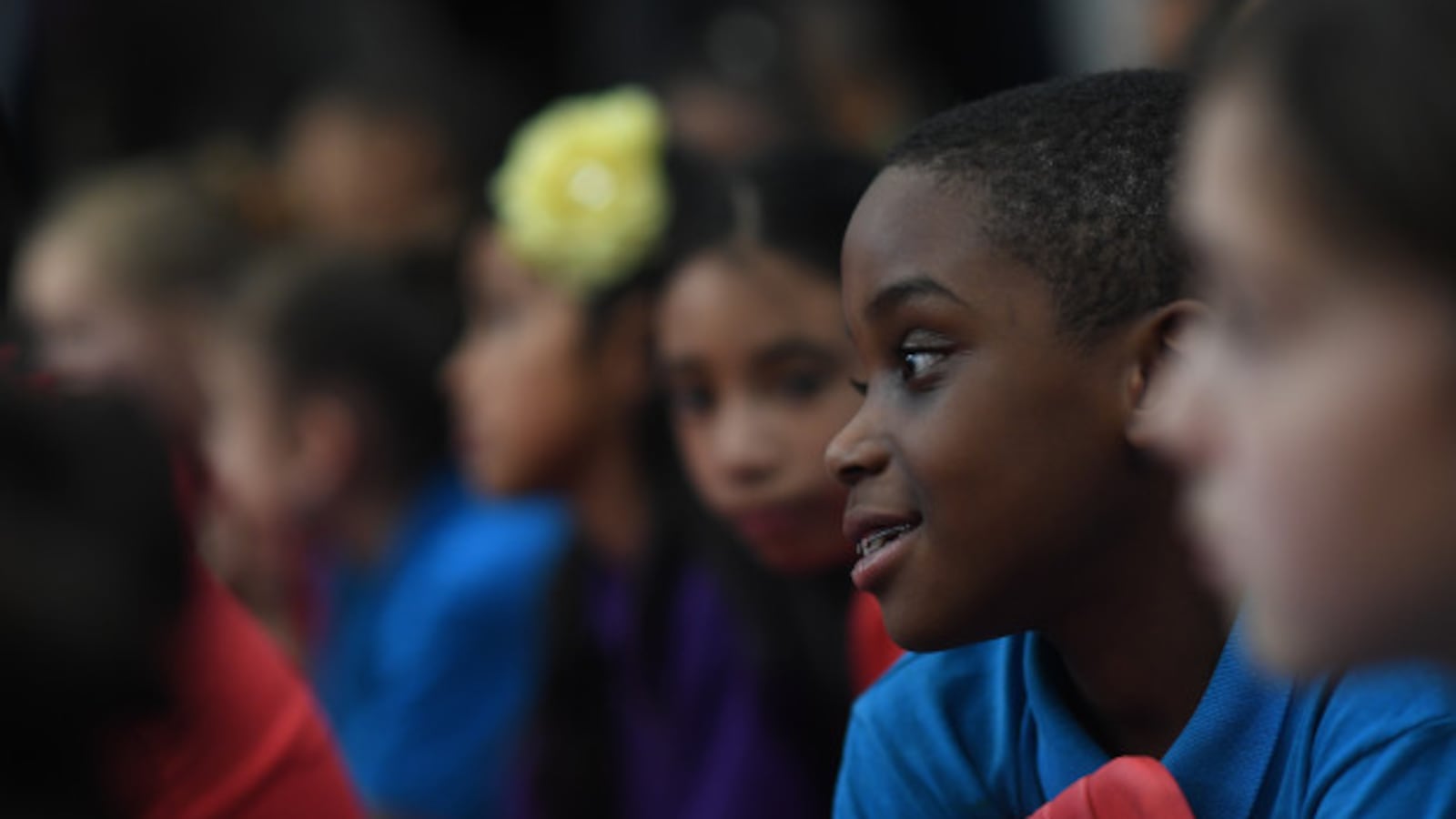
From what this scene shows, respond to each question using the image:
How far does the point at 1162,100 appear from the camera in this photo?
118 centimetres

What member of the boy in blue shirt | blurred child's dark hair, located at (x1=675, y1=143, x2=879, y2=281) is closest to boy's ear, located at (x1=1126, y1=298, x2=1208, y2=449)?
the boy in blue shirt

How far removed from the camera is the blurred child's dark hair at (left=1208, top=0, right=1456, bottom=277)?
0.71m

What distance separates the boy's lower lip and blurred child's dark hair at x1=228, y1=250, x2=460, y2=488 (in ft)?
6.61

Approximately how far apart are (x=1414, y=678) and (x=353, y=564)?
234cm

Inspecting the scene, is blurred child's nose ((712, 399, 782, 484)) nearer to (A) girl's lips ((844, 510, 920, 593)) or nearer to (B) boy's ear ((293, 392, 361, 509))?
(A) girl's lips ((844, 510, 920, 593))

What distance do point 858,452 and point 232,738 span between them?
24.4 inches

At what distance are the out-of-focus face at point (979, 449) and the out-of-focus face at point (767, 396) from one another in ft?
2.30

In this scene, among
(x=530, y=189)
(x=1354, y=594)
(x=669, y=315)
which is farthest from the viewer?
(x=530, y=189)

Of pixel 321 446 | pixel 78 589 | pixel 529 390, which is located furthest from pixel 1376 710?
pixel 321 446

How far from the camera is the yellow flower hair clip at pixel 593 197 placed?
2479 mm

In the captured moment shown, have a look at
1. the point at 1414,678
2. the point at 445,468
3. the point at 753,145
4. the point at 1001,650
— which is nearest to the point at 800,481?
the point at 1001,650

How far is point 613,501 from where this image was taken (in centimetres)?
256

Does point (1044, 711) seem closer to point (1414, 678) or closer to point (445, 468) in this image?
point (1414, 678)

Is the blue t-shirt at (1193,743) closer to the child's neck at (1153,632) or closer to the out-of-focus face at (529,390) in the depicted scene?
the child's neck at (1153,632)
